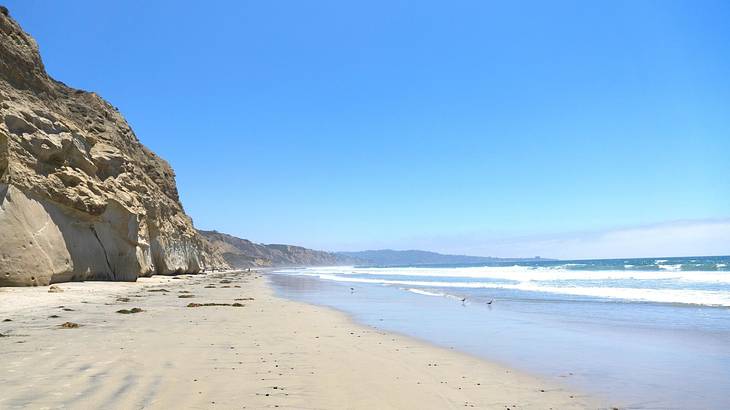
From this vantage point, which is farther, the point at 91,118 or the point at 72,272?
the point at 91,118

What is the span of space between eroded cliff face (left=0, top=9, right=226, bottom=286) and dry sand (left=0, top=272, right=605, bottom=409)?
337 inches

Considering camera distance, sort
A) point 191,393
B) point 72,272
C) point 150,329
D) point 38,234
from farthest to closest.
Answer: point 72,272
point 38,234
point 150,329
point 191,393

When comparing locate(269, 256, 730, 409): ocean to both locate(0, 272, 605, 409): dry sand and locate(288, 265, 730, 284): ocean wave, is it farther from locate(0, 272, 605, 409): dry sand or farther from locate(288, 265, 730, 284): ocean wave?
locate(288, 265, 730, 284): ocean wave

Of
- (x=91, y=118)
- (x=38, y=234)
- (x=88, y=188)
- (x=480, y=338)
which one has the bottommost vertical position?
(x=480, y=338)

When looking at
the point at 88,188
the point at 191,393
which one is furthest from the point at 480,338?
the point at 88,188

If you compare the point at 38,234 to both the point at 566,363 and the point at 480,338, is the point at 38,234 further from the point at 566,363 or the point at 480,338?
the point at 566,363

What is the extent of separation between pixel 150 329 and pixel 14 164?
14.2 metres

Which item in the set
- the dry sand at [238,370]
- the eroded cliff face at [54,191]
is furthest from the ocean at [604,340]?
the eroded cliff face at [54,191]

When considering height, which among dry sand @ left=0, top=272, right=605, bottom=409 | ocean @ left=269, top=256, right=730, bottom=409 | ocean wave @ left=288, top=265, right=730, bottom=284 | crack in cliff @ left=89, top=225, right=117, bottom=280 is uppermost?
crack in cliff @ left=89, top=225, right=117, bottom=280

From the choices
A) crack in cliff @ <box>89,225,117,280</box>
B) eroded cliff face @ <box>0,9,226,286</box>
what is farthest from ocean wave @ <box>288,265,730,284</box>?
eroded cliff face @ <box>0,9,226,286</box>

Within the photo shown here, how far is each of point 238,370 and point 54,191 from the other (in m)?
19.5

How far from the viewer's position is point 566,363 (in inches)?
311

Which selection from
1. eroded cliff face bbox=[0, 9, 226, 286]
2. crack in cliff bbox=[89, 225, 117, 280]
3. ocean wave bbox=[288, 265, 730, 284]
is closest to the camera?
eroded cliff face bbox=[0, 9, 226, 286]

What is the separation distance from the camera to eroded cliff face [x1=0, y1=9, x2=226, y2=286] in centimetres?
1814
